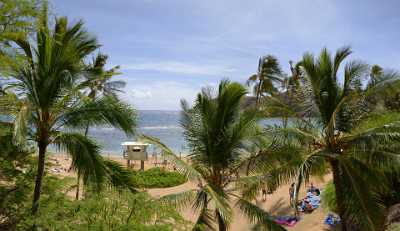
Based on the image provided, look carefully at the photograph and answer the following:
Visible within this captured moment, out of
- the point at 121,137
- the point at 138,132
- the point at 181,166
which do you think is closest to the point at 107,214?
the point at 138,132

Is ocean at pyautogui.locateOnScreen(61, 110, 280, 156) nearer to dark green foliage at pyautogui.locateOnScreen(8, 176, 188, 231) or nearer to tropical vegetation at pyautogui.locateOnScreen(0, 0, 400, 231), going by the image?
tropical vegetation at pyautogui.locateOnScreen(0, 0, 400, 231)

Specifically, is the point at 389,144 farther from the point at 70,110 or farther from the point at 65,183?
the point at 65,183

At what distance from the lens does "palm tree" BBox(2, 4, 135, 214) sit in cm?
689

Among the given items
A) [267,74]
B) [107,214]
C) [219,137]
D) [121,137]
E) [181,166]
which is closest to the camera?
[107,214]

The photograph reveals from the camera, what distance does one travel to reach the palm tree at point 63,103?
22.6ft

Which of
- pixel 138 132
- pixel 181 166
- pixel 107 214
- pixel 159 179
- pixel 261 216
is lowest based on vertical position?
pixel 159 179

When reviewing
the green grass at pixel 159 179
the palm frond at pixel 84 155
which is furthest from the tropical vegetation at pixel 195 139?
the green grass at pixel 159 179

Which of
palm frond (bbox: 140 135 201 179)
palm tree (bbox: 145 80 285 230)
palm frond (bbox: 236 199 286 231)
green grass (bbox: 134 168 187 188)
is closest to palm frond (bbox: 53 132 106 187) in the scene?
palm frond (bbox: 140 135 201 179)

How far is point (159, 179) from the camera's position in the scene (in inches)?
901

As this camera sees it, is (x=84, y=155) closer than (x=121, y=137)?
Yes

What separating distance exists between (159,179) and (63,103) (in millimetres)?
16314

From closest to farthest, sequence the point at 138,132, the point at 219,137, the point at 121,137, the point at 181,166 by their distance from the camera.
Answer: the point at 138,132 → the point at 181,166 → the point at 219,137 → the point at 121,137

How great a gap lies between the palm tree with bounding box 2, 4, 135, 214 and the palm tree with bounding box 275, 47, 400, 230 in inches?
160

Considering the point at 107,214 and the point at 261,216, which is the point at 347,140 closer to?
the point at 261,216
